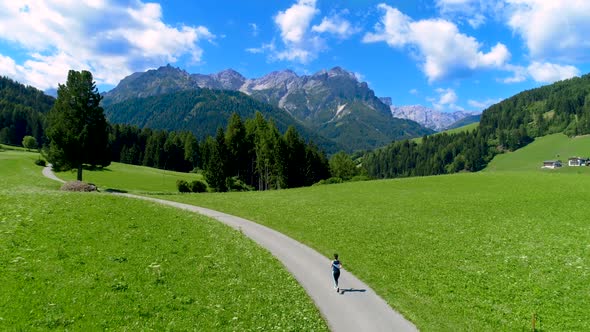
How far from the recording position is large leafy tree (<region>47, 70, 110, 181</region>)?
56.8 m

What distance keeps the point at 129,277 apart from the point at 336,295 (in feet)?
37.6

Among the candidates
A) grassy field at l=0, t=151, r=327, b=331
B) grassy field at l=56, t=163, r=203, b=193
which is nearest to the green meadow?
grassy field at l=0, t=151, r=327, b=331

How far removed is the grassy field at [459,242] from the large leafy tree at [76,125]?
53.8ft

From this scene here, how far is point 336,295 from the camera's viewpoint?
21.1 metres

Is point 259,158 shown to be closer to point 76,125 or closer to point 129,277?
point 76,125

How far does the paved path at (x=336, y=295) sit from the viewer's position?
17.7 metres

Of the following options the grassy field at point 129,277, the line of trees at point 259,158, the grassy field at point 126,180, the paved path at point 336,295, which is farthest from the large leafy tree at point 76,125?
the paved path at point 336,295

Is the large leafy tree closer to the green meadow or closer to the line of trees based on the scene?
the line of trees

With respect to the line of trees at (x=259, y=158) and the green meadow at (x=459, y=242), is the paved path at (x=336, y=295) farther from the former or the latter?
the line of trees at (x=259, y=158)

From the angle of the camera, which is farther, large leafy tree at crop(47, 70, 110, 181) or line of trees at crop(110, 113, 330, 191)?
line of trees at crop(110, 113, 330, 191)

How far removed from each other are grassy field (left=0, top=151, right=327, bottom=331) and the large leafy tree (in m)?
30.1

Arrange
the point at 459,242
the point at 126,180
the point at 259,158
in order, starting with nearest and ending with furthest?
the point at 459,242
the point at 126,180
the point at 259,158

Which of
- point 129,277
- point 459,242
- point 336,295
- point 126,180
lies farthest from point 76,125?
point 459,242

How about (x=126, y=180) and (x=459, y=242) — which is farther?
(x=126, y=180)
